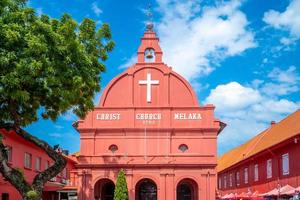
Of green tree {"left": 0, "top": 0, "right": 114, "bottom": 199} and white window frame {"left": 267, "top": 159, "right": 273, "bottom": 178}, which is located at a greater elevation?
green tree {"left": 0, "top": 0, "right": 114, "bottom": 199}

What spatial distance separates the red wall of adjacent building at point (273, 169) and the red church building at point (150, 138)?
3422 mm

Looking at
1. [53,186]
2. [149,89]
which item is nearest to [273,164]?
[149,89]

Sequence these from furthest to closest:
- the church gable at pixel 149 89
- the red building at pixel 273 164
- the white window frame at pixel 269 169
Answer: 1. the church gable at pixel 149 89
2. the white window frame at pixel 269 169
3. the red building at pixel 273 164

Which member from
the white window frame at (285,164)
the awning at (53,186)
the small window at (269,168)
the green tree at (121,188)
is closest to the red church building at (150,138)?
the green tree at (121,188)

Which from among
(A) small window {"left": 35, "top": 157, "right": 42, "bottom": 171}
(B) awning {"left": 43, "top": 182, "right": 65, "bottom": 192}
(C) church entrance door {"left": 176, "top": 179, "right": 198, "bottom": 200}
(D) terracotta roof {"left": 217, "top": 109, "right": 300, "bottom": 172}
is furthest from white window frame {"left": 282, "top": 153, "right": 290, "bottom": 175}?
(A) small window {"left": 35, "top": 157, "right": 42, "bottom": 171}

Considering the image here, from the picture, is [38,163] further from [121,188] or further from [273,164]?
[273,164]

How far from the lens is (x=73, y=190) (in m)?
42.5

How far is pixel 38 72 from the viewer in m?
16.8

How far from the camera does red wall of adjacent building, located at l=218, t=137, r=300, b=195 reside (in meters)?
28.7

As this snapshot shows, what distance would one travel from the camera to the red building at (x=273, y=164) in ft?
95.3

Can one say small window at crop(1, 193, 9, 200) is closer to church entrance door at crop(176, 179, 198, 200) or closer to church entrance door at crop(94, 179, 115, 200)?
church entrance door at crop(94, 179, 115, 200)

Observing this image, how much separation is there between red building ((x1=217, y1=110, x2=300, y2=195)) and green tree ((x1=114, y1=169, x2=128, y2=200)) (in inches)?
380

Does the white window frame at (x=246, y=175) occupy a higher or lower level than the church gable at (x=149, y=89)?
Result: lower

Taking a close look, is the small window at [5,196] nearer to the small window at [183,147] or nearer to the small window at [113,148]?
the small window at [113,148]
